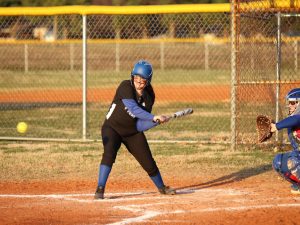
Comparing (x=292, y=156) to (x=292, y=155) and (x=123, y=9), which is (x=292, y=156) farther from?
(x=123, y=9)

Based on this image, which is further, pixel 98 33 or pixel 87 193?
pixel 98 33

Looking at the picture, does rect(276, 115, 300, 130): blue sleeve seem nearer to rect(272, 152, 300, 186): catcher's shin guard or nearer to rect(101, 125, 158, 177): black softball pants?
rect(272, 152, 300, 186): catcher's shin guard

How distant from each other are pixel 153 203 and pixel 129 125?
38.4 inches

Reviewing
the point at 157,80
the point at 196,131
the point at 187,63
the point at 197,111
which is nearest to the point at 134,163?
the point at 196,131

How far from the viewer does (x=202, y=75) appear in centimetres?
3269

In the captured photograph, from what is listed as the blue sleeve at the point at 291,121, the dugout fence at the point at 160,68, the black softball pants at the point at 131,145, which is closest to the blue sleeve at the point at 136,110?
the black softball pants at the point at 131,145

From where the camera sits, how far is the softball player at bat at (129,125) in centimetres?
941


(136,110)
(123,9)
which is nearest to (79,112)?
(123,9)

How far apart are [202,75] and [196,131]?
53.0 feet

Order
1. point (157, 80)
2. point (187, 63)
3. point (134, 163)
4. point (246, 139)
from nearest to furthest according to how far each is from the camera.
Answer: point (134, 163) → point (246, 139) → point (157, 80) → point (187, 63)

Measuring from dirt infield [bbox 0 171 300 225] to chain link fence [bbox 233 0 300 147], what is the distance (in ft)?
8.50

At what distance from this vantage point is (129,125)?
9.62 metres

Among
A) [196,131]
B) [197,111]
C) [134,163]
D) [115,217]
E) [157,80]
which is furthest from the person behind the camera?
[157,80]

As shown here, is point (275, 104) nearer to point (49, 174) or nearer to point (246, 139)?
point (246, 139)
